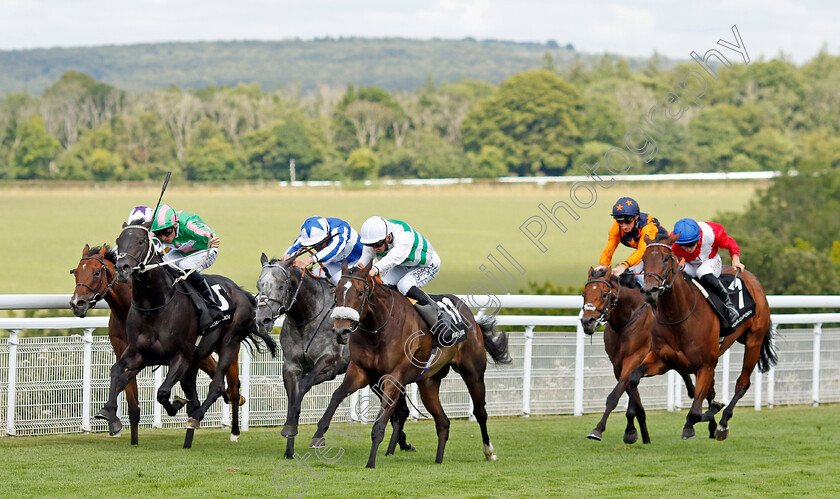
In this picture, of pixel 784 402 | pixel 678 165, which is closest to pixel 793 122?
pixel 678 165

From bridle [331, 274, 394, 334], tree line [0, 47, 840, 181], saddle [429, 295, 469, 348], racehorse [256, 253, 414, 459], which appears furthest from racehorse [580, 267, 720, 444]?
tree line [0, 47, 840, 181]

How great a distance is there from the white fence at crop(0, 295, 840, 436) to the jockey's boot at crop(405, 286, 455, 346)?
65cm

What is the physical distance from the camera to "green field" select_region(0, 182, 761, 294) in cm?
3456

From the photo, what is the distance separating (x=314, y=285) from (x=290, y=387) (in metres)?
0.68

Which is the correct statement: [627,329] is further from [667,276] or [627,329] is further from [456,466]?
[456,466]

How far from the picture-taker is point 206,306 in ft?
23.2

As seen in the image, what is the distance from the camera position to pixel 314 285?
22.6 ft

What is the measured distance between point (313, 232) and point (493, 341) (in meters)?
1.44

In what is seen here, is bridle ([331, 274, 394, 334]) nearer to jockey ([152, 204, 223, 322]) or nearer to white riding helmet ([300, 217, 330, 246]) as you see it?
white riding helmet ([300, 217, 330, 246])

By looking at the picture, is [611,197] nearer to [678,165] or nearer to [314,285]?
[678,165]

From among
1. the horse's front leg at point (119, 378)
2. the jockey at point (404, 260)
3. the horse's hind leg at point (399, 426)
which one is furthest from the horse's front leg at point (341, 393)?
the horse's front leg at point (119, 378)

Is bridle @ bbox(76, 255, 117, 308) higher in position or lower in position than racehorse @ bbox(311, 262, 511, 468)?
higher

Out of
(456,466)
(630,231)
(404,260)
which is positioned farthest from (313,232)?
(630,231)

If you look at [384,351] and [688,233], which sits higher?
[688,233]
